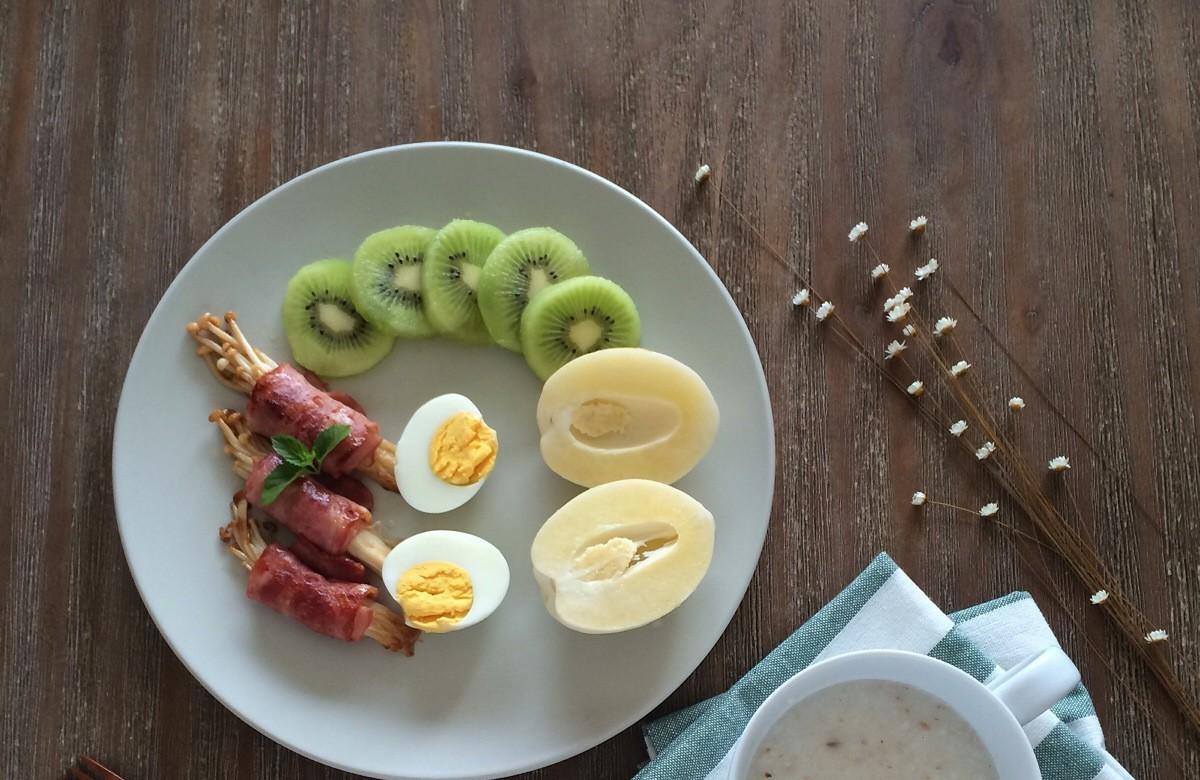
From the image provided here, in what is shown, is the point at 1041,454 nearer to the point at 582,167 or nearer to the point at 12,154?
the point at 582,167

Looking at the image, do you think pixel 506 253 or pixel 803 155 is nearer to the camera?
pixel 506 253

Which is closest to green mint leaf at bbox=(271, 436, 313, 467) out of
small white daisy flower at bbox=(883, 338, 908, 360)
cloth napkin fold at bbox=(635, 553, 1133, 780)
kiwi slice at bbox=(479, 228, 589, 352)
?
kiwi slice at bbox=(479, 228, 589, 352)

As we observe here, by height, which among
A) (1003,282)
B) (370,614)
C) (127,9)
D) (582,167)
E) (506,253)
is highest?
(127,9)

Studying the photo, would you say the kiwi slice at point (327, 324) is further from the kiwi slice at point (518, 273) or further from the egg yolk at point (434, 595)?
the egg yolk at point (434, 595)

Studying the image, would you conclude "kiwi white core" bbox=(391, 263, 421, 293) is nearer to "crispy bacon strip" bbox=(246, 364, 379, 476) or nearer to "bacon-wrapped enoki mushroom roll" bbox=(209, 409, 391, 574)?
"crispy bacon strip" bbox=(246, 364, 379, 476)

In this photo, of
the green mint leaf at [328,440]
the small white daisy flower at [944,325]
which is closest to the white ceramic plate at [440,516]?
the green mint leaf at [328,440]

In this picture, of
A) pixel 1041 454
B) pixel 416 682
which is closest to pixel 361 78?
pixel 416 682

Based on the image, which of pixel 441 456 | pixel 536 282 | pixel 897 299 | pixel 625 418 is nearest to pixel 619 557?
pixel 625 418
